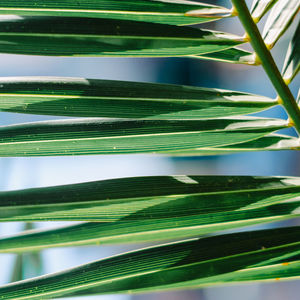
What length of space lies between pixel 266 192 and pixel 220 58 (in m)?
0.18

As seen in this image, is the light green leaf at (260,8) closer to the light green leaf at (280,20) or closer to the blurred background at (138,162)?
the light green leaf at (280,20)

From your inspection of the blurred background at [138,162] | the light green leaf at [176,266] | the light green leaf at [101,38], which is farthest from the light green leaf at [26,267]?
the light green leaf at [101,38]

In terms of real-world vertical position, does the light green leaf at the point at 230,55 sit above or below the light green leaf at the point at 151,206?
above

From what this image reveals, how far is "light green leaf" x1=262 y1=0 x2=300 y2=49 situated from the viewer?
1.28ft

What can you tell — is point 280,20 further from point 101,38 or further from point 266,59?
point 101,38

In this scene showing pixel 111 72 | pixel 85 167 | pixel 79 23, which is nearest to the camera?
pixel 79 23

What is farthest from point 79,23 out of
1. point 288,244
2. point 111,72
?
point 111,72

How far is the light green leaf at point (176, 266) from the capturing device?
1.16ft

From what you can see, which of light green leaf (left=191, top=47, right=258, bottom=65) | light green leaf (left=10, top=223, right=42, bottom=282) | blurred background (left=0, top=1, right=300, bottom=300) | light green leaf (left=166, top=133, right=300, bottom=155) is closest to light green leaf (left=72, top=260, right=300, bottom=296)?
light green leaf (left=166, top=133, right=300, bottom=155)

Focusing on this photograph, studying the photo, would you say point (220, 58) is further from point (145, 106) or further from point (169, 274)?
point (169, 274)

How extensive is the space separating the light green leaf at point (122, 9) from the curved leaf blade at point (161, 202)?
0.59ft

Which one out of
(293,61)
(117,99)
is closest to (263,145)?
(293,61)

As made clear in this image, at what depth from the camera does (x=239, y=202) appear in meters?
0.39

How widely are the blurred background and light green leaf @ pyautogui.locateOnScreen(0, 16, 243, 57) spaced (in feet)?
3.05
